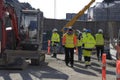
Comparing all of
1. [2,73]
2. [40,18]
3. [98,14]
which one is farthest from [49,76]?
[98,14]

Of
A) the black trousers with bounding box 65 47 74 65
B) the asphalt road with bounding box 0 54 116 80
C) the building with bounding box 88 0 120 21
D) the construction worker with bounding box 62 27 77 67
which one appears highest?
the building with bounding box 88 0 120 21

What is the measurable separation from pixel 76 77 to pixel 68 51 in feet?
14.0

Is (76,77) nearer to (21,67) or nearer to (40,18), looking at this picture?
(21,67)

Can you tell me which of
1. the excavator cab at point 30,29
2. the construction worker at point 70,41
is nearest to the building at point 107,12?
the excavator cab at point 30,29

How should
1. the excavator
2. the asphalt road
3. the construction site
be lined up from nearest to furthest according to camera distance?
the asphalt road < the construction site < the excavator

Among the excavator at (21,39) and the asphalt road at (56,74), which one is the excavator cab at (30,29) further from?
the asphalt road at (56,74)

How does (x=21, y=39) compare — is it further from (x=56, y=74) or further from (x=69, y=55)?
(x=56, y=74)

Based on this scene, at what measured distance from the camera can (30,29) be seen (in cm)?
2330

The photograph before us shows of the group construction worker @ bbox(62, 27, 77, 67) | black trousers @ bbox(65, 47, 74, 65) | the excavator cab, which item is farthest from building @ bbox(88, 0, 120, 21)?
construction worker @ bbox(62, 27, 77, 67)

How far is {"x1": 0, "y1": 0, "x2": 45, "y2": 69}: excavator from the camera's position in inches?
776

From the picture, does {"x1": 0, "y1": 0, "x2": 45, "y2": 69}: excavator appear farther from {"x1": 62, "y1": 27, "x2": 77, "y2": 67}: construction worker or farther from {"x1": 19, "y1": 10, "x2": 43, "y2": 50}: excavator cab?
{"x1": 62, "y1": 27, "x2": 77, "y2": 67}: construction worker

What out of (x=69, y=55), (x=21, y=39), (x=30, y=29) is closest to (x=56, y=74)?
(x=69, y=55)

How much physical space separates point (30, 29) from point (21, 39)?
30.5 inches

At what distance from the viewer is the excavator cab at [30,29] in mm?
22938
